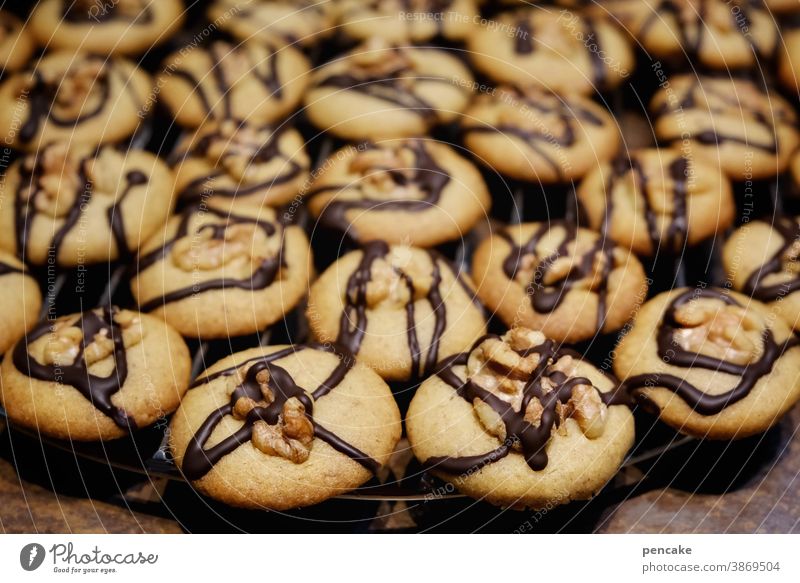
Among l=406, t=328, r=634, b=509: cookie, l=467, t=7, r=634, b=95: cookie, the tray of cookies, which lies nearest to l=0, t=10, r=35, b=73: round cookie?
the tray of cookies

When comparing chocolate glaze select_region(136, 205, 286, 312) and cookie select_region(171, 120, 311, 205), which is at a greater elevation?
cookie select_region(171, 120, 311, 205)

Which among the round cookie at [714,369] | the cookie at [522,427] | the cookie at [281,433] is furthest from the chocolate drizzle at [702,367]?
the cookie at [281,433]

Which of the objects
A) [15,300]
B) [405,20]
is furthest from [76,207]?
[405,20]

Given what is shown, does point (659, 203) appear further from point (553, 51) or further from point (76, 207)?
point (76, 207)

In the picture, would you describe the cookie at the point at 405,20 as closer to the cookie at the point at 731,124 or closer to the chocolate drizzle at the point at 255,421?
the cookie at the point at 731,124
